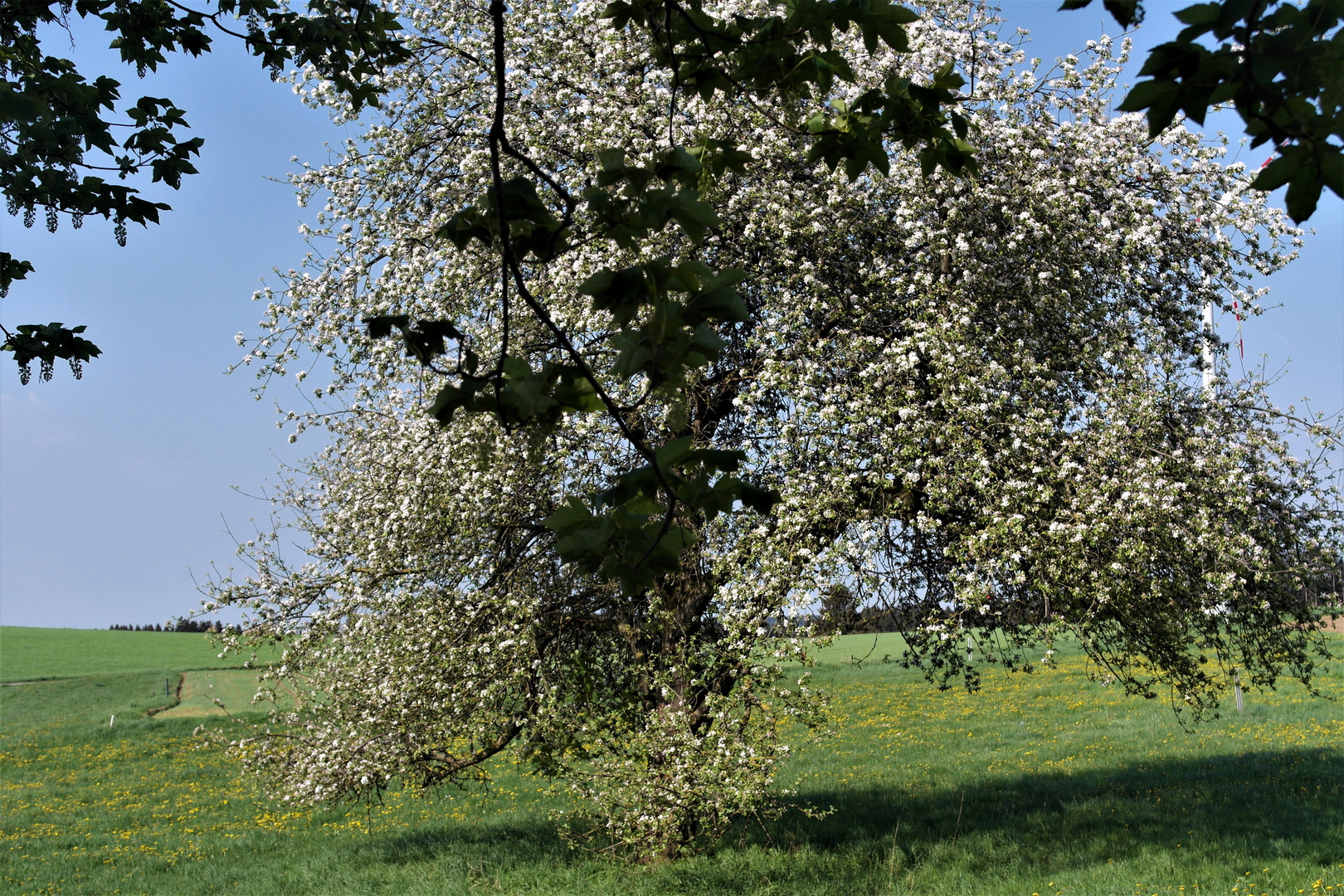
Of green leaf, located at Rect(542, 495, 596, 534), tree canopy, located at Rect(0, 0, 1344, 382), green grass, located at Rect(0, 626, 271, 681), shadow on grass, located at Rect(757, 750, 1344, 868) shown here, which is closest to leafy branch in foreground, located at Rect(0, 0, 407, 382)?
tree canopy, located at Rect(0, 0, 1344, 382)

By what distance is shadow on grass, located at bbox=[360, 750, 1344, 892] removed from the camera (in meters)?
10.2

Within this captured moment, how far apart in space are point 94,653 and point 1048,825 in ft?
185

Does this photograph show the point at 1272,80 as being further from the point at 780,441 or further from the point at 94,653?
the point at 94,653

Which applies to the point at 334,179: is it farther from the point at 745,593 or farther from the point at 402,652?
the point at 745,593

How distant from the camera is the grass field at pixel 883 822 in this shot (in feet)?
31.9

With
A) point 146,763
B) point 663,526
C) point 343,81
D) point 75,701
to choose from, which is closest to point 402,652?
point 343,81

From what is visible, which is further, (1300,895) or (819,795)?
(819,795)

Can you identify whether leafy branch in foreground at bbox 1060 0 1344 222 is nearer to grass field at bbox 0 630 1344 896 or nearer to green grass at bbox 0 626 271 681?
grass field at bbox 0 630 1344 896

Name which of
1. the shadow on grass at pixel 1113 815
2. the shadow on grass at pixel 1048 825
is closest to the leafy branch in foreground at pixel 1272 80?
the shadow on grass at pixel 1048 825

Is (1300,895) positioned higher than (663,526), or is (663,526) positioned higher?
(663,526)

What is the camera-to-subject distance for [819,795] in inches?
585

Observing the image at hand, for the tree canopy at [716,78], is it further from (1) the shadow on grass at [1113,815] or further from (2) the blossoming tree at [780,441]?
(1) the shadow on grass at [1113,815]

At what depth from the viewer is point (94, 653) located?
52500mm

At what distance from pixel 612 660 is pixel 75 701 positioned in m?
33.6
